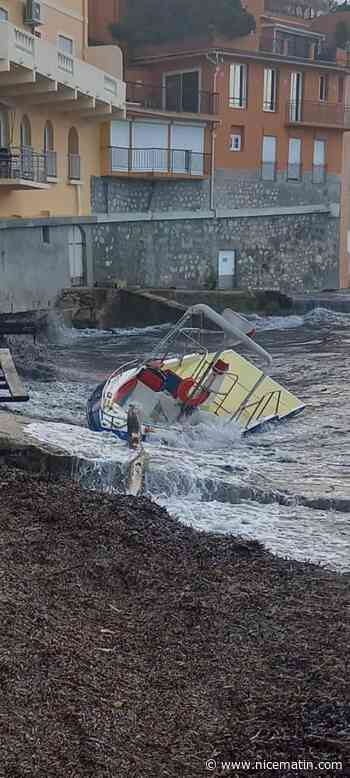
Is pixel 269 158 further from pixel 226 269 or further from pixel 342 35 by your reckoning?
pixel 342 35

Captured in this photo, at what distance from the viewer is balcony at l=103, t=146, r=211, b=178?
34.1 meters

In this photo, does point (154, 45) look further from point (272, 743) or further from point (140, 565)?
point (272, 743)

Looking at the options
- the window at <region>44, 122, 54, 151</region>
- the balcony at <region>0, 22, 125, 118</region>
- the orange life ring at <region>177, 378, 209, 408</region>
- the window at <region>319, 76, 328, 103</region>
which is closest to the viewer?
the orange life ring at <region>177, 378, 209, 408</region>

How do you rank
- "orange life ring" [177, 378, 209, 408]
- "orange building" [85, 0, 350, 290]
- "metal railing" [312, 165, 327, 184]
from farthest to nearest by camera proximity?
"metal railing" [312, 165, 327, 184] < "orange building" [85, 0, 350, 290] < "orange life ring" [177, 378, 209, 408]

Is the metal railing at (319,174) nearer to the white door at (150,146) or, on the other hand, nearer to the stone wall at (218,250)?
the stone wall at (218,250)

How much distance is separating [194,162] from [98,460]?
94.4ft

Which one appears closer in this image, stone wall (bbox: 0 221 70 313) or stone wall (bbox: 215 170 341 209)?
stone wall (bbox: 0 221 70 313)

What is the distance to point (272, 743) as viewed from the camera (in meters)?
4.80

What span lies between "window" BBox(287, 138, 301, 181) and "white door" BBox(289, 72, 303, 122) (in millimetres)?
1032

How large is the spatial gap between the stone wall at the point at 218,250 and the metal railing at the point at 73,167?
1809 mm

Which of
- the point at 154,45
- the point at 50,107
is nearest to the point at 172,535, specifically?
the point at 50,107

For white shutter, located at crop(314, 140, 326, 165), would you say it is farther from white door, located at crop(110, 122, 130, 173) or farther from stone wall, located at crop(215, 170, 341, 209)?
white door, located at crop(110, 122, 130, 173)

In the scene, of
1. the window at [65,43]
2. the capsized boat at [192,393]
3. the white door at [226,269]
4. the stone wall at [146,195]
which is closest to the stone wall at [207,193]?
the stone wall at [146,195]

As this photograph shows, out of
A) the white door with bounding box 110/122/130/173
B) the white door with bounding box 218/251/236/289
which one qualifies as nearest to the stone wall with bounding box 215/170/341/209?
the white door with bounding box 218/251/236/289
